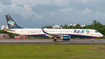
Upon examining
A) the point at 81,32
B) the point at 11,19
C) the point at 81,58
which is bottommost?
the point at 81,58

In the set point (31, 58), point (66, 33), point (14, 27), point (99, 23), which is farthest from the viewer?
point (99, 23)

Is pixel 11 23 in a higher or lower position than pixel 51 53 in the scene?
higher

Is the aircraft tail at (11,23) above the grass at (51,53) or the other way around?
above

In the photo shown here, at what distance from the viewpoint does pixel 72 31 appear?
3375 cm

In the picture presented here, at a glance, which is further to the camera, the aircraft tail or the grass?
the aircraft tail

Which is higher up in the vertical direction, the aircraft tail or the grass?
the aircraft tail

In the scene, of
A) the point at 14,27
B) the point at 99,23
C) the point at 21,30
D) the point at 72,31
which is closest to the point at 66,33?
the point at 72,31

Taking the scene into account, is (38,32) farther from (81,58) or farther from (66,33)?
(81,58)

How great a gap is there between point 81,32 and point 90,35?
266 centimetres

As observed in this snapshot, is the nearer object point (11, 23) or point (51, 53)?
point (51, 53)

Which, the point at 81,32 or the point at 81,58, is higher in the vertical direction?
the point at 81,32

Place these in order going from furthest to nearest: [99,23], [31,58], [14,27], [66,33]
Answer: [99,23], [14,27], [66,33], [31,58]

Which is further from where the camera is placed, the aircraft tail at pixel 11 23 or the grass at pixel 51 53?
the aircraft tail at pixel 11 23

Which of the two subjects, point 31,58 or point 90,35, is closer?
point 31,58
